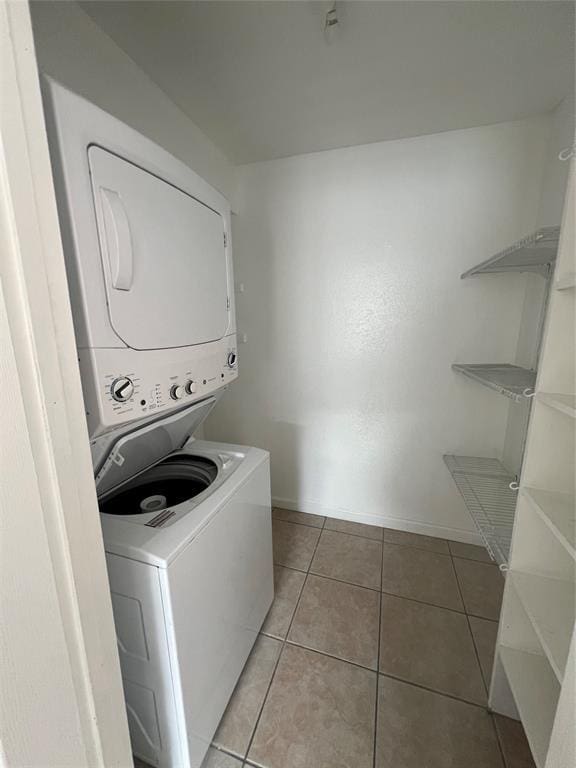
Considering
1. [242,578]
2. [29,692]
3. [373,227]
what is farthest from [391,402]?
[29,692]

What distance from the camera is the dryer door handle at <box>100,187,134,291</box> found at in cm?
69

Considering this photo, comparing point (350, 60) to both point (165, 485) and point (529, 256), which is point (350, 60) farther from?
Result: point (165, 485)

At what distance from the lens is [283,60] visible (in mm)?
1225

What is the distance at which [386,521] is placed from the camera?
7.16ft

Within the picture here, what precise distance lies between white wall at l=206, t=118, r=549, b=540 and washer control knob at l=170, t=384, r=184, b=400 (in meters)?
1.30

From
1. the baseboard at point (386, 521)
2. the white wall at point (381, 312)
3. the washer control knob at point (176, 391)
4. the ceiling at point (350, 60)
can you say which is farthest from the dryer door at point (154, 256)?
the baseboard at point (386, 521)

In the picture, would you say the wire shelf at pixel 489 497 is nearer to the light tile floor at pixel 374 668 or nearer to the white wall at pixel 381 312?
the white wall at pixel 381 312

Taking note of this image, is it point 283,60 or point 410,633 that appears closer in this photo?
point 283,60

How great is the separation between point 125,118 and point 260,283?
1084 mm

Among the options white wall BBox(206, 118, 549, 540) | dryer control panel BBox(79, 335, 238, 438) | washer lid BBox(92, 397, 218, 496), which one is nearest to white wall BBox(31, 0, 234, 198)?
white wall BBox(206, 118, 549, 540)

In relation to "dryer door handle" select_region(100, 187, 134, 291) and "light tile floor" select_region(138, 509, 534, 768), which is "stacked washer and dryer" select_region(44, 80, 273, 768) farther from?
"light tile floor" select_region(138, 509, 534, 768)

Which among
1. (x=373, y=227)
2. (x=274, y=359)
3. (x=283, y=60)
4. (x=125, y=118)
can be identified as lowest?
(x=274, y=359)

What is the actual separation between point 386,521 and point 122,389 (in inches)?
82.5

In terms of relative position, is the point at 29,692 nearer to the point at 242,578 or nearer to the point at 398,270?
the point at 242,578
